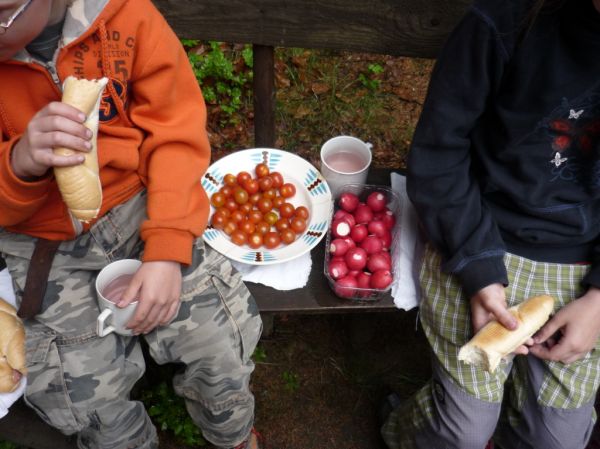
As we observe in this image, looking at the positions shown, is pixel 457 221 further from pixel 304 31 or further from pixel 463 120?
pixel 304 31

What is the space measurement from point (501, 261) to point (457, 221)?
0.57ft

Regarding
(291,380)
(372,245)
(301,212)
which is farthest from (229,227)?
(291,380)

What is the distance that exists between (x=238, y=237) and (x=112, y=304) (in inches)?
23.4

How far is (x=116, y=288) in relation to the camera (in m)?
1.63

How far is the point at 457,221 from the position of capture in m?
1.72

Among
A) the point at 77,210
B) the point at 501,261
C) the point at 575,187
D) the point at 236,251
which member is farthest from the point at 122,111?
the point at 575,187

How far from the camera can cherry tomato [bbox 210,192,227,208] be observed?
2104 mm

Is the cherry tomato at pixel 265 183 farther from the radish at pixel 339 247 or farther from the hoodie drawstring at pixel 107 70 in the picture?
the hoodie drawstring at pixel 107 70

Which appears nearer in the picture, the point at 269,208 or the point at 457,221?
the point at 457,221

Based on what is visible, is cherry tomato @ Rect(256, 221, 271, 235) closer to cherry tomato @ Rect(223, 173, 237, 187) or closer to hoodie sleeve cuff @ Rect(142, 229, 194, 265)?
cherry tomato @ Rect(223, 173, 237, 187)

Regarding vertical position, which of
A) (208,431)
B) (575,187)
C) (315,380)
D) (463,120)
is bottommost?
(315,380)

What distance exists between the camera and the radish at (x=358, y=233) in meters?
2.01

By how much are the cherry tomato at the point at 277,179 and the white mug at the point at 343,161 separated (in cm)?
16

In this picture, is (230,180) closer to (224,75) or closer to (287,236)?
(287,236)
